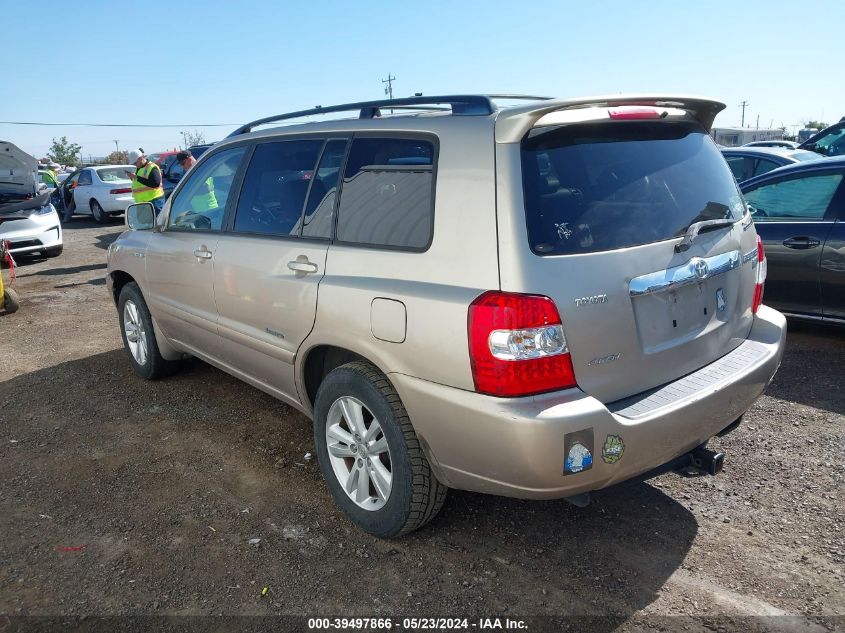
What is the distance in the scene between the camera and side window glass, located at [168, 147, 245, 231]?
3988 millimetres

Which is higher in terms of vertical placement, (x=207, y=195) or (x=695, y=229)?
(x=207, y=195)

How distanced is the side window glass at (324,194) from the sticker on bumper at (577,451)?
1.46 metres

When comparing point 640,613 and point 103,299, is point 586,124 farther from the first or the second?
point 103,299

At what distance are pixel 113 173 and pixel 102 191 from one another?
683mm

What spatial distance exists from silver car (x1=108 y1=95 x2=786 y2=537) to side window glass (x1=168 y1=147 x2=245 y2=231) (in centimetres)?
61

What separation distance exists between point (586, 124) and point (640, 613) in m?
1.85

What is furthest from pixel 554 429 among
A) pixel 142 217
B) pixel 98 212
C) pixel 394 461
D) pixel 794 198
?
pixel 98 212

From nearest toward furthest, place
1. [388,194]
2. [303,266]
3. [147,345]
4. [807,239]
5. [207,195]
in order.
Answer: [388,194]
[303,266]
[207,195]
[147,345]
[807,239]

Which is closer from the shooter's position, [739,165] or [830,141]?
[739,165]

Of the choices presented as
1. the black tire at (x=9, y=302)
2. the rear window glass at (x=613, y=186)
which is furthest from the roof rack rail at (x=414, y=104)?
the black tire at (x=9, y=302)

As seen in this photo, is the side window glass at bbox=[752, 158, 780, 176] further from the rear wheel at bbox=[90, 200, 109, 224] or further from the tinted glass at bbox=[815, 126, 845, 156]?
the rear wheel at bbox=[90, 200, 109, 224]

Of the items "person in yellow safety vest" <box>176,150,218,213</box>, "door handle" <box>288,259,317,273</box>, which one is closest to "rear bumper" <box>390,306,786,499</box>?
"door handle" <box>288,259,317,273</box>

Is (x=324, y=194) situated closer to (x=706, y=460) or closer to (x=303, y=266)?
(x=303, y=266)

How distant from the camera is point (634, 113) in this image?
8.61 feet
